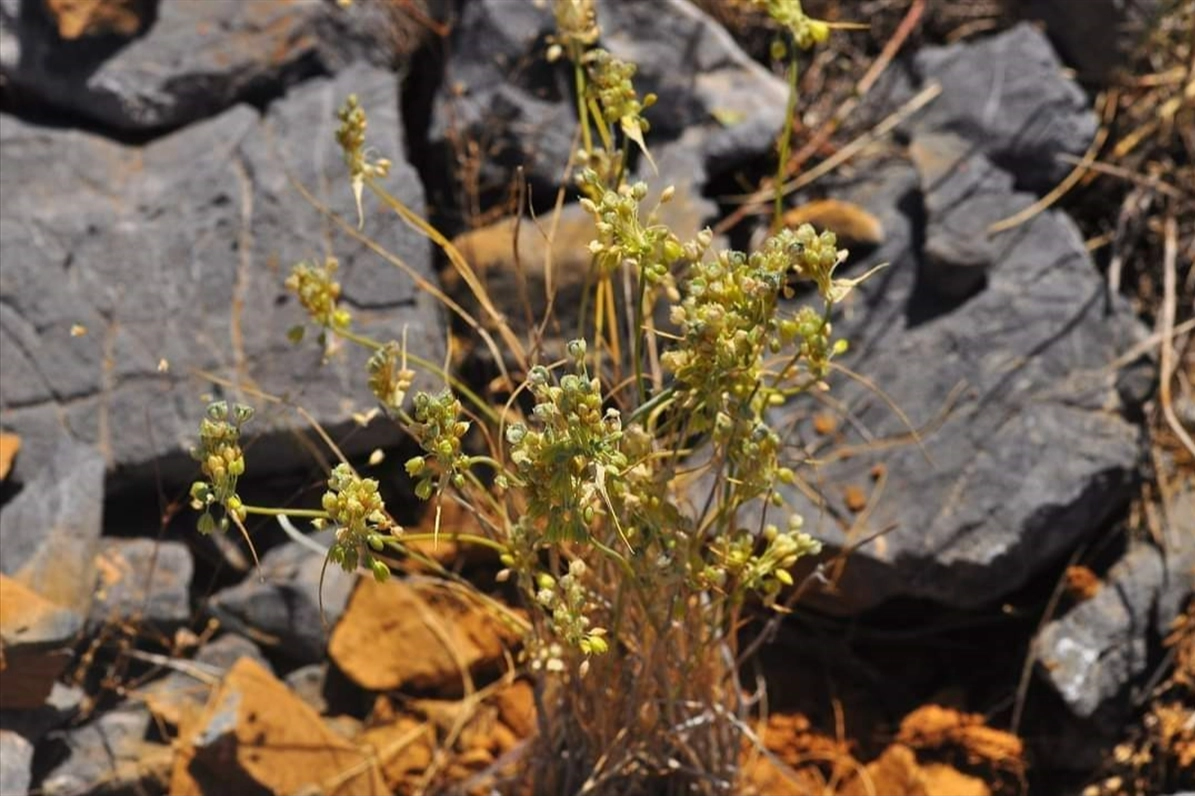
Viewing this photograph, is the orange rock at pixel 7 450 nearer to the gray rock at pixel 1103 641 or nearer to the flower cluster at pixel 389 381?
the flower cluster at pixel 389 381

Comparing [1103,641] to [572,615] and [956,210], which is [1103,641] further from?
[572,615]

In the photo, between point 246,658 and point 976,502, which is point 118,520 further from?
point 976,502

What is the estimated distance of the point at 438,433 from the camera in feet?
5.93

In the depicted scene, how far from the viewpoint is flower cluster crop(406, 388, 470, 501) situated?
178 centimetres

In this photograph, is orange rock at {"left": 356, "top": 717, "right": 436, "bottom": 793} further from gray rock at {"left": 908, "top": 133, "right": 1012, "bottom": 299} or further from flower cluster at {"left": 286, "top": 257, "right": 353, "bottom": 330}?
gray rock at {"left": 908, "top": 133, "right": 1012, "bottom": 299}

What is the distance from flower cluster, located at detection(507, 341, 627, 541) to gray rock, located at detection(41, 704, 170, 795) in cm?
134

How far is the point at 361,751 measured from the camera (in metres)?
2.89

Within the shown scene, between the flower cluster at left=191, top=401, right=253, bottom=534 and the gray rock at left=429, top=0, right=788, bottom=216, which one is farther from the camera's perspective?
the gray rock at left=429, top=0, right=788, bottom=216

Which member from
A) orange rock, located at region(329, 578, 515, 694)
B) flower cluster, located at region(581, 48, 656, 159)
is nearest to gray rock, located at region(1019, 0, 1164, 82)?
flower cluster, located at region(581, 48, 656, 159)

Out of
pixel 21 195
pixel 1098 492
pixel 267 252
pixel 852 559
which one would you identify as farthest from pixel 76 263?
pixel 1098 492

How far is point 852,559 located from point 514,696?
758mm

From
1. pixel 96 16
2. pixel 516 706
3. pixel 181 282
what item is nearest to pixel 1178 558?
pixel 516 706

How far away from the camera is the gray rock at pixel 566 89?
3.30 metres

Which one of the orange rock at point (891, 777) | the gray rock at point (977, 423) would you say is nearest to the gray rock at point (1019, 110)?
the gray rock at point (977, 423)
